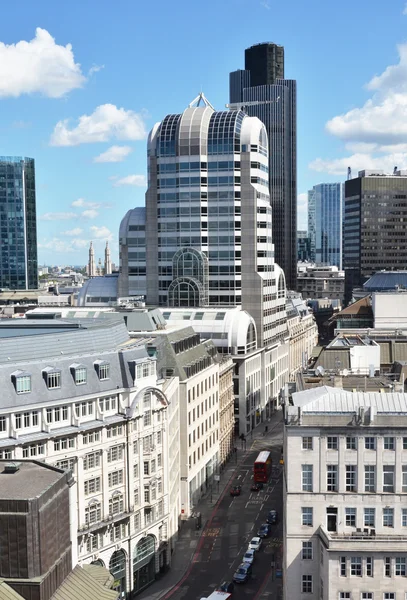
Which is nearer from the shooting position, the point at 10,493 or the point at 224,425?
the point at 10,493

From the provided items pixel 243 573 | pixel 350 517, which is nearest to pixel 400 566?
pixel 350 517

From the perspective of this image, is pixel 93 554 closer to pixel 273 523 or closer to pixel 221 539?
pixel 221 539

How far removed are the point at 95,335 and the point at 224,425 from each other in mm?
66891

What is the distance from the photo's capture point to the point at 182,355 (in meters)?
141

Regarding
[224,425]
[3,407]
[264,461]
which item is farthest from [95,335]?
[224,425]

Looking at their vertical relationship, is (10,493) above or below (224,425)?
above

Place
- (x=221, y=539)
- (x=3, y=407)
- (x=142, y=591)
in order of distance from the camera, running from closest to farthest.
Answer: (x=3, y=407) < (x=142, y=591) < (x=221, y=539)

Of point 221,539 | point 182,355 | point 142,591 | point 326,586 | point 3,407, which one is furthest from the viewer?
point 182,355

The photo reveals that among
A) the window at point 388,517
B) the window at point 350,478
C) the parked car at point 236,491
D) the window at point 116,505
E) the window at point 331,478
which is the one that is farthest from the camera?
the parked car at point 236,491

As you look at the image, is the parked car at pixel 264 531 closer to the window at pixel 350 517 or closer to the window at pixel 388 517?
the window at pixel 350 517

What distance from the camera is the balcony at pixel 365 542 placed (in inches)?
3246

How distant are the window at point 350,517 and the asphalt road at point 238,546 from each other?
22944 mm

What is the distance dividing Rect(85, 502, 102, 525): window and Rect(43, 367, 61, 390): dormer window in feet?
49.7

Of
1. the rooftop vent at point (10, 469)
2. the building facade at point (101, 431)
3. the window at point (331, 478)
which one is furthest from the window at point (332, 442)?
the rooftop vent at point (10, 469)
